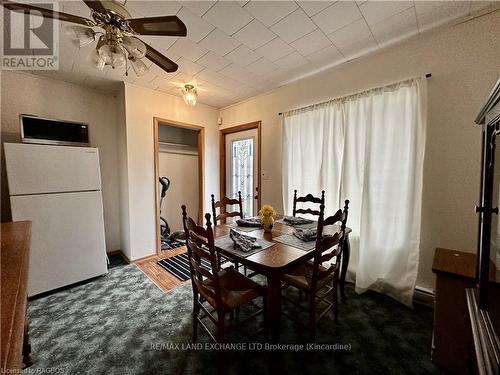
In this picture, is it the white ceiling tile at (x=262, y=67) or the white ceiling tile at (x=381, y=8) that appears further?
the white ceiling tile at (x=262, y=67)

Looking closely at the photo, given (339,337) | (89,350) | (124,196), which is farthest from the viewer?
(124,196)

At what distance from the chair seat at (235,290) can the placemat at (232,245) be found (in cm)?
26

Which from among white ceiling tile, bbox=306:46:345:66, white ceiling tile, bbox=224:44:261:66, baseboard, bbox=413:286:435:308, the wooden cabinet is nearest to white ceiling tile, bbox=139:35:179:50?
white ceiling tile, bbox=224:44:261:66

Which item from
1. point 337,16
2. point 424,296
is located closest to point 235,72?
point 337,16

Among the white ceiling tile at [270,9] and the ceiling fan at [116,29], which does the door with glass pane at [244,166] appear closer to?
the white ceiling tile at [270,9]

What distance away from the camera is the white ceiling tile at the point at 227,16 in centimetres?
157

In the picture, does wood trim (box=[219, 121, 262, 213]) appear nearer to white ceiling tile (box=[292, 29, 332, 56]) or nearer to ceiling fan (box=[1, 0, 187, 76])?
white ceiling tile (box=[292, 29, 332, 56])

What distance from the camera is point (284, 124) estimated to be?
2.97 m

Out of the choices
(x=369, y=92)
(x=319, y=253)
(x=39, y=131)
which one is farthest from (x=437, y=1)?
(x=39, y=131)

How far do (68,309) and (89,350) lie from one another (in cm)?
70

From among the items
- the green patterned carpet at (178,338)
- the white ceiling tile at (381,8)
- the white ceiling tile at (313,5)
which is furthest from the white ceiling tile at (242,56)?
the green patterned carpet at (178,338)

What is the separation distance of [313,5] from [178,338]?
276cm

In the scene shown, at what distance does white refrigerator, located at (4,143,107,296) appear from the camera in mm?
2043

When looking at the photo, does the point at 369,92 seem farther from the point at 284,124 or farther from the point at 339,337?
the point at 339,337
